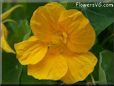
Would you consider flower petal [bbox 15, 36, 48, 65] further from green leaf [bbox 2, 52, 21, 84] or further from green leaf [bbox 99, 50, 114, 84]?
green leaf [bbox 99, 50, 114, 84]

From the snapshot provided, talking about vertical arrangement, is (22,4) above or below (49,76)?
above

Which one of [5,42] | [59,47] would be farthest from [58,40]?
[5,42]

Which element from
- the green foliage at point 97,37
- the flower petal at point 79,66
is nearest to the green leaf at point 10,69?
the green foliage at point 97,37

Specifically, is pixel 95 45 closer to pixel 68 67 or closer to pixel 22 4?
pixel 68 67

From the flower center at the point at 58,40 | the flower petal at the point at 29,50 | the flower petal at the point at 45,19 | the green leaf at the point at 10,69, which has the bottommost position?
the green leaf at the point at 10,69

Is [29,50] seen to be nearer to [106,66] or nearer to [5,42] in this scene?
[5,42]

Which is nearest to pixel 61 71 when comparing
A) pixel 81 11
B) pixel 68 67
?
pixel 68 67

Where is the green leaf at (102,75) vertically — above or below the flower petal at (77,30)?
below

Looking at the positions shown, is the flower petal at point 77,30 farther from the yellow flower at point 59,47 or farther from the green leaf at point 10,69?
the green leaf at point 10,69
